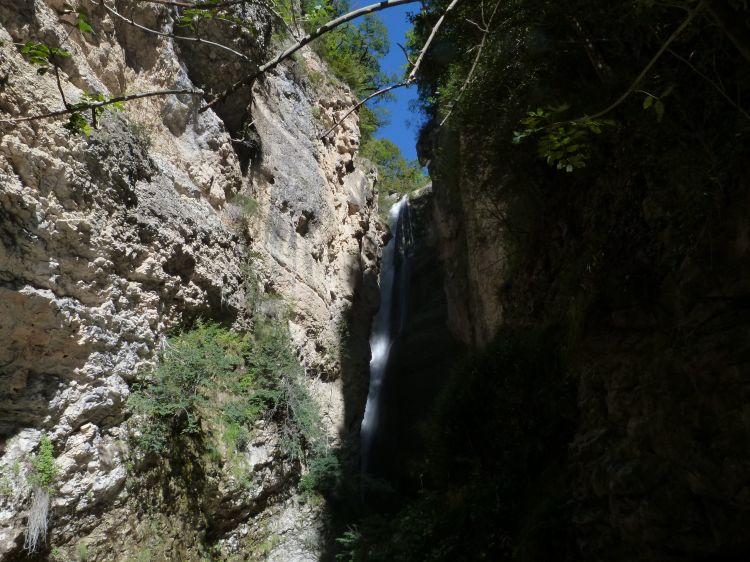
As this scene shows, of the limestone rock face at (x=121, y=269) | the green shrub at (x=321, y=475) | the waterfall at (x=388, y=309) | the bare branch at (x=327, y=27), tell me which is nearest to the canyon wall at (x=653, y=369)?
the bare branch at (x=327, y=27)

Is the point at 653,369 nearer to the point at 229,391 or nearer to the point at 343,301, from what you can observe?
the point at 229,391

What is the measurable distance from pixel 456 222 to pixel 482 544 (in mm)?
8143

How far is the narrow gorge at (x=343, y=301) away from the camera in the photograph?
324cm

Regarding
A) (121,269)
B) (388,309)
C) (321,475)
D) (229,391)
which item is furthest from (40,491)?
(388,309)

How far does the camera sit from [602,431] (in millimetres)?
4066

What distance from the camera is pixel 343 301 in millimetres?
12797

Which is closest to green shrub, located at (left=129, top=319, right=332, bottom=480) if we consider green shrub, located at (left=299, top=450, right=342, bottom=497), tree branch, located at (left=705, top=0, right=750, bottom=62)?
green shrub, located at (left=299, top=450, right=342, bottom=497)

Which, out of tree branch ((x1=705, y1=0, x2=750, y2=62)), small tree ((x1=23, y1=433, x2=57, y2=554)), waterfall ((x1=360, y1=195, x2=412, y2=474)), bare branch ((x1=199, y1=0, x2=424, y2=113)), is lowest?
small tree ((x1=23, y1=433, x2=57, y2=554))

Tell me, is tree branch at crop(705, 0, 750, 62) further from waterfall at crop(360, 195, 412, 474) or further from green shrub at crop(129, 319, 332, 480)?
waterfall at crop(360, 195, 412, 474)

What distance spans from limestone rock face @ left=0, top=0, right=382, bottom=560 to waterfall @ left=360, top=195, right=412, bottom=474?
13.3 feet

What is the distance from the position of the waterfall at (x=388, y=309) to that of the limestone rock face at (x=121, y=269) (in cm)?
405

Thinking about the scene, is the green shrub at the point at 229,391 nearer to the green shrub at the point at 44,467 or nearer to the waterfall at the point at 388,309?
the green shrub at the point at 44,467

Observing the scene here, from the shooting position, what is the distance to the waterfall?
15586mm

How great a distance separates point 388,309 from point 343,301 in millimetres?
6187
